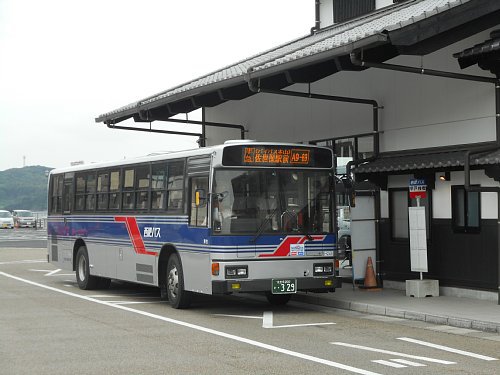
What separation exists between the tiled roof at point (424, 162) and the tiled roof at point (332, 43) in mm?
2623

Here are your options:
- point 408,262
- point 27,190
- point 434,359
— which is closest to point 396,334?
point 434,359

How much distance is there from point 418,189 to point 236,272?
14.8ft

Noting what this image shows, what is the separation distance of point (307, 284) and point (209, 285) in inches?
68.5

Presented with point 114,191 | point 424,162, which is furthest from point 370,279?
point 114,191

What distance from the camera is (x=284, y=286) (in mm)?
14398

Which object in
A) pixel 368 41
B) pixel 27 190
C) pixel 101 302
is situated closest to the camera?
pixel 368 41

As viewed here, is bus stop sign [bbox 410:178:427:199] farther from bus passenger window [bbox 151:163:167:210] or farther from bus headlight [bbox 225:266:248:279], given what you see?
bus passenger window [bbox 151:163:167:210]

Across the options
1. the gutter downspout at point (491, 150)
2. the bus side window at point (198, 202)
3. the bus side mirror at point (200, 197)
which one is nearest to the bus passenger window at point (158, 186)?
the bus side window at point (198, 202)

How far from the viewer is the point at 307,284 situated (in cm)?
1464

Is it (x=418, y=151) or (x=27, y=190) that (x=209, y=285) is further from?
(x=27, y=190)

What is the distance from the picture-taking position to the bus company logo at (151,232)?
642 inches

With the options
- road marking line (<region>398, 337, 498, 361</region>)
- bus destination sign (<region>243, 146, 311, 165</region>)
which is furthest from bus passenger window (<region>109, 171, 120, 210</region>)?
road marking line (<region>398, 337, 498, 361</region>)

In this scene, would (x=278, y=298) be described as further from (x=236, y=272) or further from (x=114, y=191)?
(x=114, y=191)

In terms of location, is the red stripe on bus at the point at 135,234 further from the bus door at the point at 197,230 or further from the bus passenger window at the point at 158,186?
the bus door at the point at 197,230
